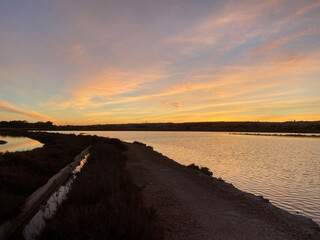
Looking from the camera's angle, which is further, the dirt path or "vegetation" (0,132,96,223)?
"vegetation" (0,132,96,223)

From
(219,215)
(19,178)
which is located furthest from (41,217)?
(219,215)

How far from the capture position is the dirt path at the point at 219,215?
6.64 m

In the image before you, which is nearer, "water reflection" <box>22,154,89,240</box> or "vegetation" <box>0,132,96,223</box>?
"water reflection" <box>22,154,89,240</box>

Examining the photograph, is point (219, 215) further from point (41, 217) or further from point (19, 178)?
point (19, 178)

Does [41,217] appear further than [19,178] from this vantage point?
No

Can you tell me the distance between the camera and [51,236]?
5.04 m

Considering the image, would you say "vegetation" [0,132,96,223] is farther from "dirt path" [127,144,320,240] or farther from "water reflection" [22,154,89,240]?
"dirt path" [127,144,320,240]

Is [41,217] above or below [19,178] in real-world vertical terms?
below

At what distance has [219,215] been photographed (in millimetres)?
7977

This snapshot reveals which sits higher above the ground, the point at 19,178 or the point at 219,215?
the point at 19,178

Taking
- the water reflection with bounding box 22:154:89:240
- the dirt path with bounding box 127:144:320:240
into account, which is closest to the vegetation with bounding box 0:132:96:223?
the water reflection with bounding box 22:154:89:240

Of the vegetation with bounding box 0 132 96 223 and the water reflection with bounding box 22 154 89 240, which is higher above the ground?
the vegetation with bounding box 0 132 96 223

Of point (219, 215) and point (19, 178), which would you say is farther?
point (19, 178)

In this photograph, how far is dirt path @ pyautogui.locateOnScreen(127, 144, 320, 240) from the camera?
21.8 feet
